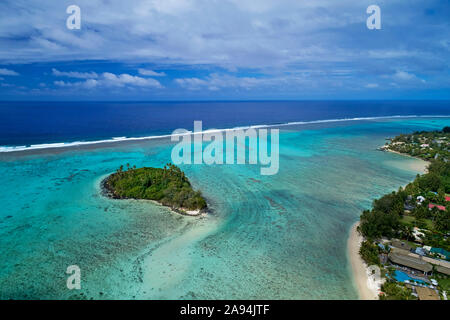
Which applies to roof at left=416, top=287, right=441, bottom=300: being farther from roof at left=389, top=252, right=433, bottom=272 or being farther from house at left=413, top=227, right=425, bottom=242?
house at left=413, top=227, right=425, bottom=242

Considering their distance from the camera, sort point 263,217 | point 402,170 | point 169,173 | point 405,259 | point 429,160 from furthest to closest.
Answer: point 429,160
point 402,170
point 169,173
point 263,217
point 405,259

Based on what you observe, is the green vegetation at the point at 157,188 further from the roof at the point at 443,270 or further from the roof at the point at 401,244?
the roof at the point at 443,270

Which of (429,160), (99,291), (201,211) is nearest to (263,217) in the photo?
(201,211)

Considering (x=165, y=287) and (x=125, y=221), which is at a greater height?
(x=125, y=221)
